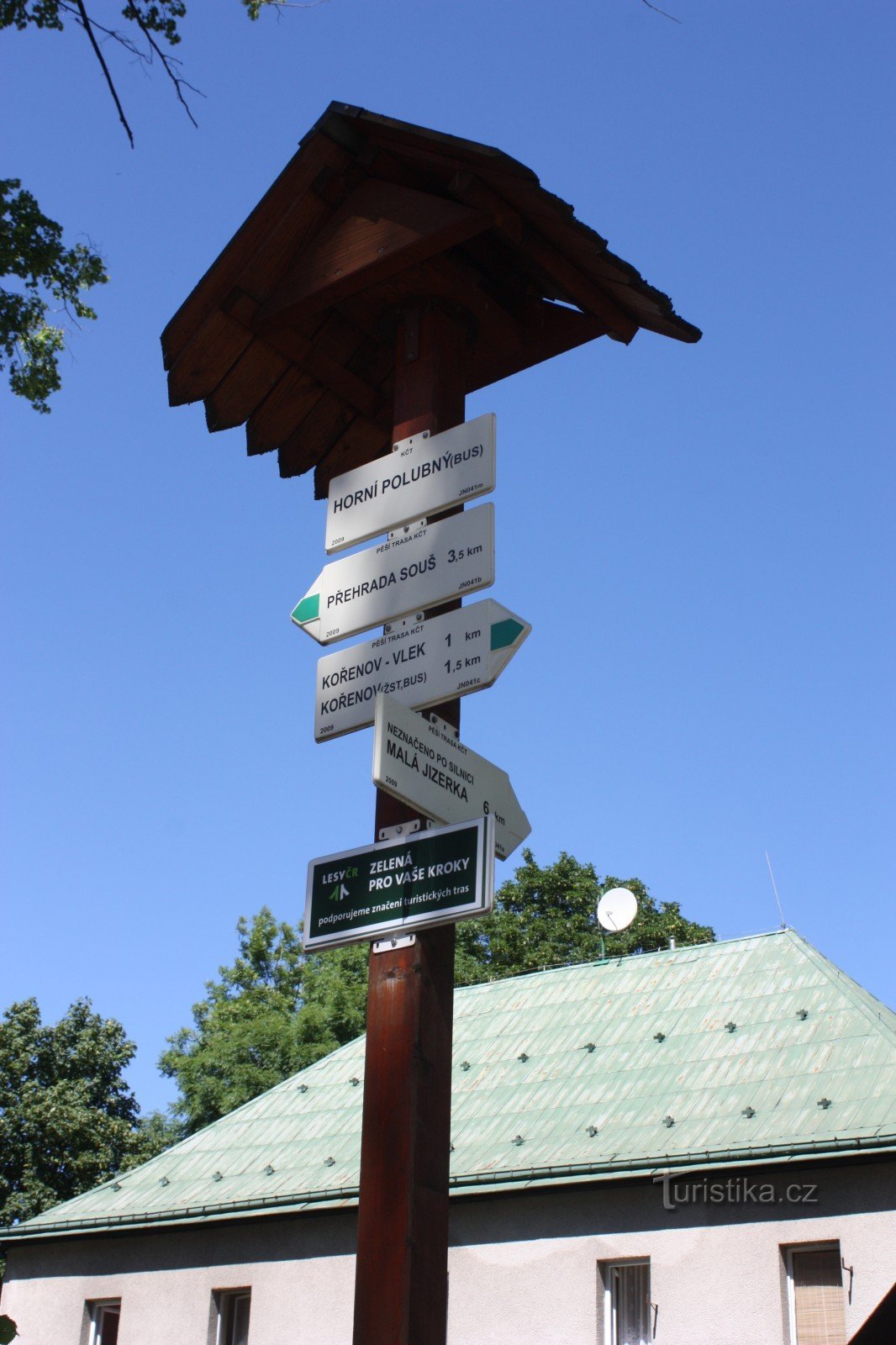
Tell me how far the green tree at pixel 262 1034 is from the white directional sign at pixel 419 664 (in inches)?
1210

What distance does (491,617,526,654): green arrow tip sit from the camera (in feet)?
16.9

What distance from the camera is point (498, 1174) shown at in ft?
48.7

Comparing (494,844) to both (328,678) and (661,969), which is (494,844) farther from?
(661,969)

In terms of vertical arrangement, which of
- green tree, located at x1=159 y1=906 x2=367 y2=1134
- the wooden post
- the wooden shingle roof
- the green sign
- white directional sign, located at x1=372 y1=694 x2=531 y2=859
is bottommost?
the wooden post

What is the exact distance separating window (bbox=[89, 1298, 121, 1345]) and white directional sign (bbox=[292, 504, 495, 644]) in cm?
1474

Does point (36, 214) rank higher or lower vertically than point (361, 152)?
higher

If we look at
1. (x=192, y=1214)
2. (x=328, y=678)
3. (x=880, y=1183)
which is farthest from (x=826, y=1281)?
(x=328, y=678)

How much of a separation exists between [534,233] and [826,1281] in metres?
10.3

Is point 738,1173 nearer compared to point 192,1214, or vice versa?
point 738,1173

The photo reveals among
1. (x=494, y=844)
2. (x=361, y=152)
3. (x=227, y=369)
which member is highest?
(x=361, y=152)

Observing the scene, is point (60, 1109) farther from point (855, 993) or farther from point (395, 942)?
point (395, 942)

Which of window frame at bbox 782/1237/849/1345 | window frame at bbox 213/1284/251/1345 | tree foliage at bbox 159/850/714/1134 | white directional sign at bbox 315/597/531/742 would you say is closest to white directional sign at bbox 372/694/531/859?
white directional sign at bbox 315/597/531/742
